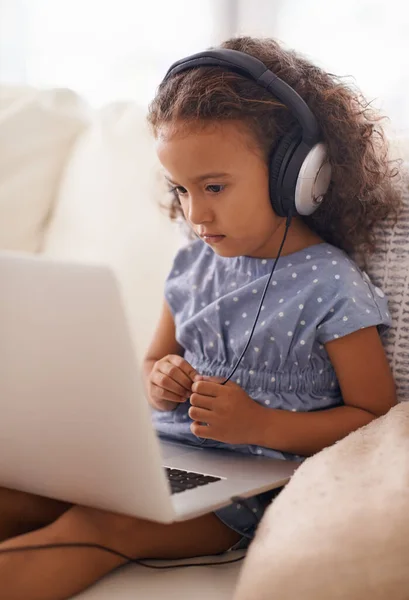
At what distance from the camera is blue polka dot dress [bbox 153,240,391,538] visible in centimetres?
104

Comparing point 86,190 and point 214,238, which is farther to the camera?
point 86,190

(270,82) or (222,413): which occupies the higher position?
(270,82)

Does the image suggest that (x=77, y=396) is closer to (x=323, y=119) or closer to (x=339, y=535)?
(x=339, y=535)

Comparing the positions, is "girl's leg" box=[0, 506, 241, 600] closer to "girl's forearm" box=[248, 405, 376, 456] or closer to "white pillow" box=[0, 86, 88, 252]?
"girl's forearm" box=[248, 405, 376, 456]

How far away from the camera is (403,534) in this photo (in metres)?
0.64

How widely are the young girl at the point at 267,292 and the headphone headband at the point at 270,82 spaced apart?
3 centimetres

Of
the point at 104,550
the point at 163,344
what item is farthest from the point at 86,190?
the point at 104,550

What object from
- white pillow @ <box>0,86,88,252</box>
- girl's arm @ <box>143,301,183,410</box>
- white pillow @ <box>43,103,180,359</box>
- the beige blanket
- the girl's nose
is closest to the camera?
the beige blanket

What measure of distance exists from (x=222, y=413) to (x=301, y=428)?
11 centimetres

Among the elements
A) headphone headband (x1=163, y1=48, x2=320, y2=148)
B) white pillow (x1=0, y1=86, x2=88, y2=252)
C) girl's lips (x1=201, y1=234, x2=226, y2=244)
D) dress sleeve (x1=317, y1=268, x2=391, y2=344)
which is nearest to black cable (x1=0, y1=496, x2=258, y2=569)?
dress sleeve (x1=317, y1=268, x2=391, y2=344)

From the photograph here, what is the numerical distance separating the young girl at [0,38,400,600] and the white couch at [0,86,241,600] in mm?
245

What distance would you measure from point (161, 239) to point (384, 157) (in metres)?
0.44

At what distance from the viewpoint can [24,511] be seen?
37.3 inches

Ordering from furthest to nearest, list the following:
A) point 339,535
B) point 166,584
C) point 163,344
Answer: point 163,344 → point 166,584 → point 339,535
